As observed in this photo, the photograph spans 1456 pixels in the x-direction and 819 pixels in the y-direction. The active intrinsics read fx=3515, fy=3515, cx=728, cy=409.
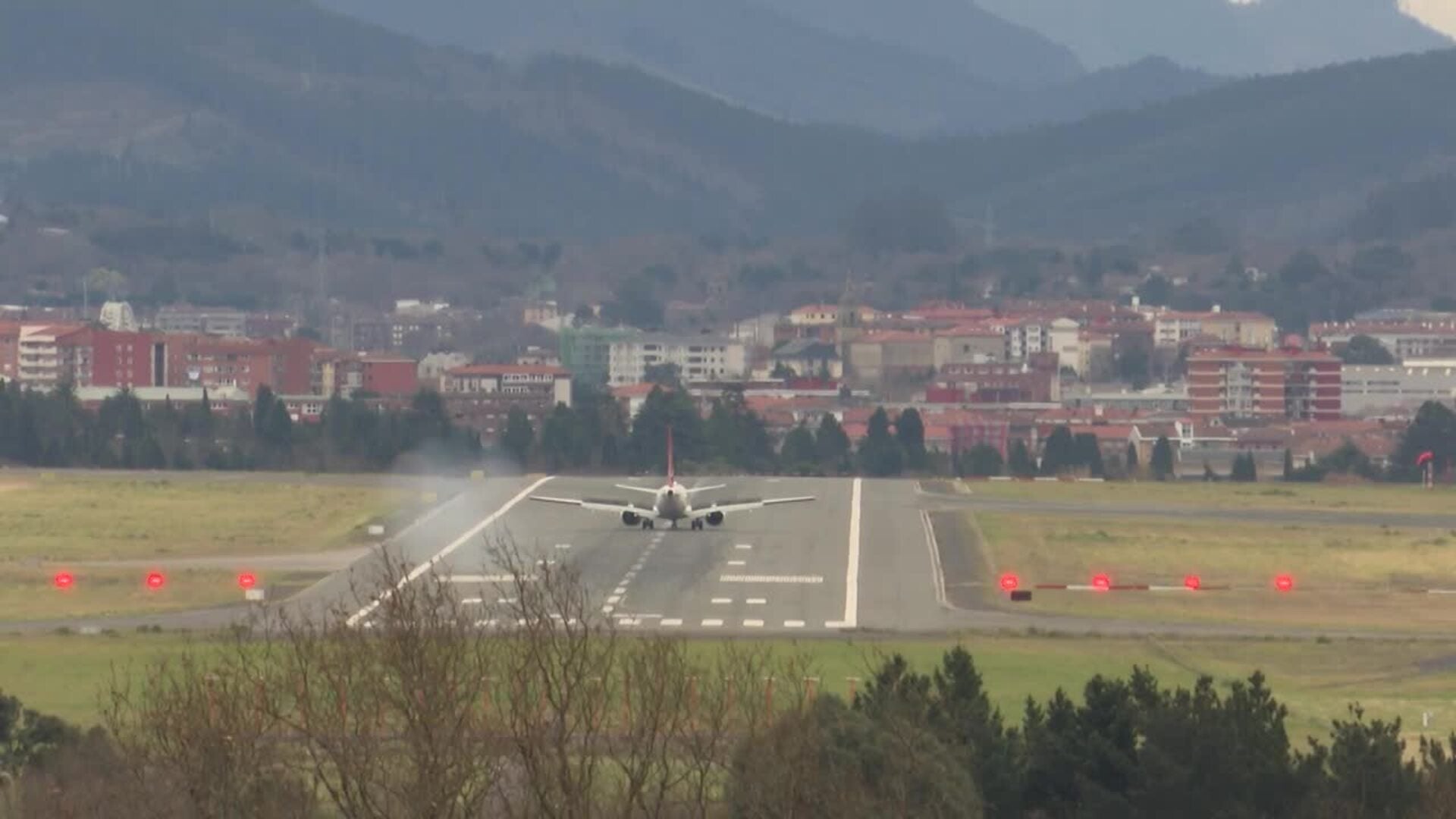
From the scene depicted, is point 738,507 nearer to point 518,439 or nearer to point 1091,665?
point 1091,665

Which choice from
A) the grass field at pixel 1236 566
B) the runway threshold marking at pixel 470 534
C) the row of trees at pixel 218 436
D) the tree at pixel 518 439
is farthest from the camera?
the tree at pixel 518 439

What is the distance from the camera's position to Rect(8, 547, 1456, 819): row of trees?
104 ft

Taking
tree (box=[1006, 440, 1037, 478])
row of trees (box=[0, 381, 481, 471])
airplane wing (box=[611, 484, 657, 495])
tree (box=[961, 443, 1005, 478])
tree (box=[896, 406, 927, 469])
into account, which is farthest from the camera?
tree (box=[896, 406, 927, 469])

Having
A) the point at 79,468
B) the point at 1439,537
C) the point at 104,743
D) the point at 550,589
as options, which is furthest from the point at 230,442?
the point at 550,589

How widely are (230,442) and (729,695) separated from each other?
113m

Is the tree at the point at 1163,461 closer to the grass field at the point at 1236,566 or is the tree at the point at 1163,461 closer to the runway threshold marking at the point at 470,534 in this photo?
the runway threshold marking at the point at 470,534

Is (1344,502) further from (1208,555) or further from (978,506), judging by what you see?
(1208,555)

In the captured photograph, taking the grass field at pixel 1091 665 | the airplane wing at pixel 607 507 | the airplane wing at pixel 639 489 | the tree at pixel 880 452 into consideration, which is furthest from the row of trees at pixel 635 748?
the tree at pixel 880 452

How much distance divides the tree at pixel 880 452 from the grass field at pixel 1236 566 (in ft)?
155

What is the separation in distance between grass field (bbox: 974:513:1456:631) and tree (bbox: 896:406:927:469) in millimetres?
48770

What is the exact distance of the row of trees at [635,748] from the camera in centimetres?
3184

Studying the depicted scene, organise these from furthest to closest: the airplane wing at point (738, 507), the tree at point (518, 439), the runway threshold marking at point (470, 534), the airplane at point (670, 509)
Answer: the tree at point (518, 439)
the airplane wing at point (738, 507)
the airplane at point (670, 509)
the runway threshold marking at point (470, 534)

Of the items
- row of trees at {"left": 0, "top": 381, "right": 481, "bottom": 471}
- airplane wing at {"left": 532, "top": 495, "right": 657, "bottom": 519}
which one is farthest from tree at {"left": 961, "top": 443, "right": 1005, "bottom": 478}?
airplane wing at {"left": 532, "top": 495, "right": 657, "bottom": 519}

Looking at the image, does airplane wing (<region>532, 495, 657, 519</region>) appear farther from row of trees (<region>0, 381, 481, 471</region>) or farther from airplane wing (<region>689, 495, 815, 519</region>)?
row of trees (<region>0, 381, 481, 471</region>)
